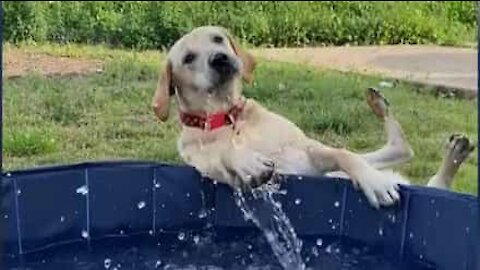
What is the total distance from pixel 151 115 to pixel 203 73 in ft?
5.90

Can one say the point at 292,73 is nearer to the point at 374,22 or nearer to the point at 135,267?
the point at 374,22

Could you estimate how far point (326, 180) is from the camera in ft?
11.2

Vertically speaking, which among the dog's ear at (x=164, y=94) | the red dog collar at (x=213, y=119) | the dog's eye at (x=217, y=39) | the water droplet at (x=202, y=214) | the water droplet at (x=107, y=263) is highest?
the dog's eye at (x=217, y=39)

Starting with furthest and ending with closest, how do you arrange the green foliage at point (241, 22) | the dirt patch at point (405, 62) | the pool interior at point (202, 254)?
the green foliage at point (241, 22)
the dirt patch at point (405, 62)
the pool interior at point (202, 254)

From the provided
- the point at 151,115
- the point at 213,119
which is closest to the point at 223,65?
the point at 213,119

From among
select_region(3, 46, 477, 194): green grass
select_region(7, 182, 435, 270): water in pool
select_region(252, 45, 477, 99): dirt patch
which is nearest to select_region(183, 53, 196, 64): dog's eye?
select_region(7, 182, 435, 270): water in pool

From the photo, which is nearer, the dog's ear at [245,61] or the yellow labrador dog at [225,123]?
the yellow labrador dog at [225,123]

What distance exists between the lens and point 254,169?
10.6 ft

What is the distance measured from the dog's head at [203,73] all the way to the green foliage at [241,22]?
311 cm

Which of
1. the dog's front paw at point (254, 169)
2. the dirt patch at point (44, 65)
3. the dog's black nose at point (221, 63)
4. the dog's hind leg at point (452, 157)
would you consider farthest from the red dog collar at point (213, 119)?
the dirt patch at point (44, 65)

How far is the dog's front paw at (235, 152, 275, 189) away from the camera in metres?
3.22

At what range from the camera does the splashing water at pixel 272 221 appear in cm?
342

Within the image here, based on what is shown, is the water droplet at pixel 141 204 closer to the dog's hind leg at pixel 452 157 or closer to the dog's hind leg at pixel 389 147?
the dog's hind leg at pixel 389 147

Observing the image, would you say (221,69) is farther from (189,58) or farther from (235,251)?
(235,251)
